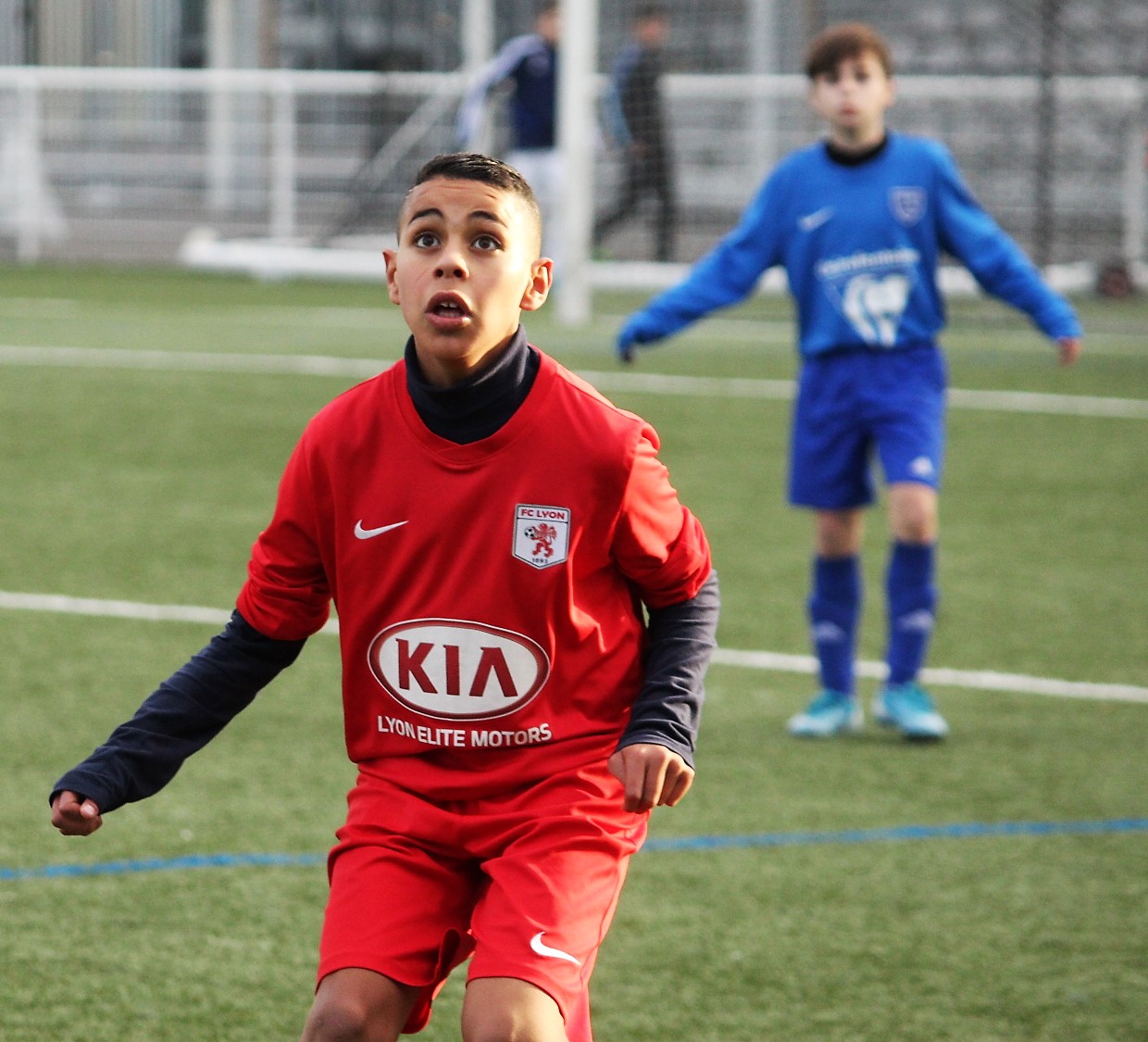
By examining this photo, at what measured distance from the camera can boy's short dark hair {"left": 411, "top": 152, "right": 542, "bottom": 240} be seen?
8.51 feet

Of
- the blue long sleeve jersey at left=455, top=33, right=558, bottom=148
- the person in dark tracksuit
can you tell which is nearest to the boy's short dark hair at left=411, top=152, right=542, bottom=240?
the blue long sleeve jersey at left=455, top=33, right=558, bottom=148

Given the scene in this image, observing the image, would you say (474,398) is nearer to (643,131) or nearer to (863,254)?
(863,254)

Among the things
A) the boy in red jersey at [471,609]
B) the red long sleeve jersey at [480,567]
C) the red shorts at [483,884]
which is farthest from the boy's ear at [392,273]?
the red shorts at [483,884]

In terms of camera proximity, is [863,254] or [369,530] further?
[863,254]

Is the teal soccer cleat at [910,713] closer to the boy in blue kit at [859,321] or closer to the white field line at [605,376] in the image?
the boy in blue kit at [859,321]

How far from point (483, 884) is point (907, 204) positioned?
9.54 ft

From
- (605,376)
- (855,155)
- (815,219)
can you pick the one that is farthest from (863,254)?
(605,376)

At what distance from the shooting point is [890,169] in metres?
5.05

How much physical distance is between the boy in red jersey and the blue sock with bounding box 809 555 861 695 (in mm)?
2394

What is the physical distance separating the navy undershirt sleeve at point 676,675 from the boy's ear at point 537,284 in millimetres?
437

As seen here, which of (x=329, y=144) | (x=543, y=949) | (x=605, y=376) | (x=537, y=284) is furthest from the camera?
(x=329, y=144)

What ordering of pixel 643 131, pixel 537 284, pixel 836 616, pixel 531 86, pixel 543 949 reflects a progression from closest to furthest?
pixel 543 949 → pixel 537 284 → pixel 836 616 → pixel 531 86 → pixel 643 131

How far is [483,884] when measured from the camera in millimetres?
2588

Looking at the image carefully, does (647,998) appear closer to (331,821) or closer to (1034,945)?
(1034,945)
